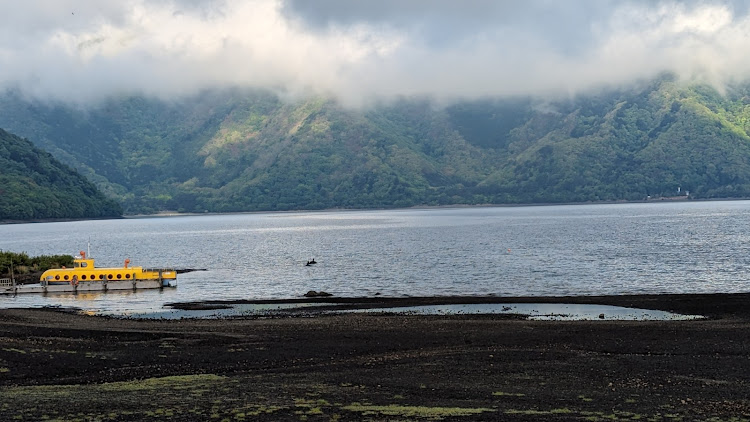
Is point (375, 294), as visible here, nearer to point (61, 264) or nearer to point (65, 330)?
point (65, 330)

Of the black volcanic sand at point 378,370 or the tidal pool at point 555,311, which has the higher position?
the black volcanic sand at point 378,370

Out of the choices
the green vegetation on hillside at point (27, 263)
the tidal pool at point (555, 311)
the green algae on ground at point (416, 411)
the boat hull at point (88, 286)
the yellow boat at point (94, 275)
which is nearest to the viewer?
the green algae on ground at point (416, 411)

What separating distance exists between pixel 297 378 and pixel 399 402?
618 centimetres

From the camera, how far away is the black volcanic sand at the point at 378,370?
2778 centimetres

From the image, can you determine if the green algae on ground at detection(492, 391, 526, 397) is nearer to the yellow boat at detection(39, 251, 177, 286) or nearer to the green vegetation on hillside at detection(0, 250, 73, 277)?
the yellow boat at detection(39, 251, 177, 286)

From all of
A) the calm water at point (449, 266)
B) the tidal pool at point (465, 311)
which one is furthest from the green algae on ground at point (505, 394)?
the calm water at point (449, 266)

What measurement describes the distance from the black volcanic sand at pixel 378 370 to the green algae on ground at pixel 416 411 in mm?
69

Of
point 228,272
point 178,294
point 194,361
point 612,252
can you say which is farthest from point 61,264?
point 612,252

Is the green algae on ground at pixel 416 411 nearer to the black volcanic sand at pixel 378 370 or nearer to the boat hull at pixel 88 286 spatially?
the black volcanic sand at pixel 378 370

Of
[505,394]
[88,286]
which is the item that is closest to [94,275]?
[88,286]

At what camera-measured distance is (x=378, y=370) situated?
35.0 metres

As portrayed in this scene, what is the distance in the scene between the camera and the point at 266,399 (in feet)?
96.7

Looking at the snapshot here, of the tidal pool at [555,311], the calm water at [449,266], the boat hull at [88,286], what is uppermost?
the boat hull at [88,286]

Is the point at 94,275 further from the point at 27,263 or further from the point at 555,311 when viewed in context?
the point at 555,311
